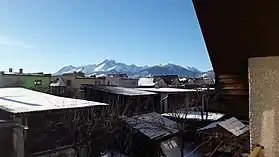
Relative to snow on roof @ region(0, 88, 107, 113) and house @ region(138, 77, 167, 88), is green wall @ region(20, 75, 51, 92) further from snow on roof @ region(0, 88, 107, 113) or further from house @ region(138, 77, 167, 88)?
snow on roof @ region(0, 88, 107, 113)

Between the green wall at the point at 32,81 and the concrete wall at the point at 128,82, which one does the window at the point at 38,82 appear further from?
the concrete wall at the point at 128,82

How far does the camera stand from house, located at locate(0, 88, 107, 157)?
11117mm

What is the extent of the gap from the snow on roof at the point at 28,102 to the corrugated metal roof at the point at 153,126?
294 cm

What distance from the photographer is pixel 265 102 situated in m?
2.17

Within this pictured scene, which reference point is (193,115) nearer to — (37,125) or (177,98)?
(177,98)

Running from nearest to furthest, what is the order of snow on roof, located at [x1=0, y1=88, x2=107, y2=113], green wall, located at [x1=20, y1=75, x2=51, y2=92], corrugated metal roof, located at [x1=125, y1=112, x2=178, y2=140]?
snow on roof, located at [x1=0, y1=88, x2=107, y2=113]
corrugated metal roof, located at [x1=125, y1=112, x2=178, y2=140]
green wall, located at [x1=20, y1=75, x2=51, y2=92]

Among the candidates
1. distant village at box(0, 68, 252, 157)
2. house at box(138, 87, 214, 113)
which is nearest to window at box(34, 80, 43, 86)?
distant village at box(0, 68, 252, 157)

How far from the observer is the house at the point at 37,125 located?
1112cm

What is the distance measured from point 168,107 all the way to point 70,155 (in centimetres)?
1216

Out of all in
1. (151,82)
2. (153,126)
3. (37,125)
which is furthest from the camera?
(151,82)

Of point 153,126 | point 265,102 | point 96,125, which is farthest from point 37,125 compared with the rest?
point 265,102

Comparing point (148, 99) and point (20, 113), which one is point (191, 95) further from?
A: point (20, 113)

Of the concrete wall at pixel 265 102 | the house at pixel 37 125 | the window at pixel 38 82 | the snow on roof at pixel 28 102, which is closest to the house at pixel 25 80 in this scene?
the window at pixel 38 82

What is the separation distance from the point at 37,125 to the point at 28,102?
163 cm
